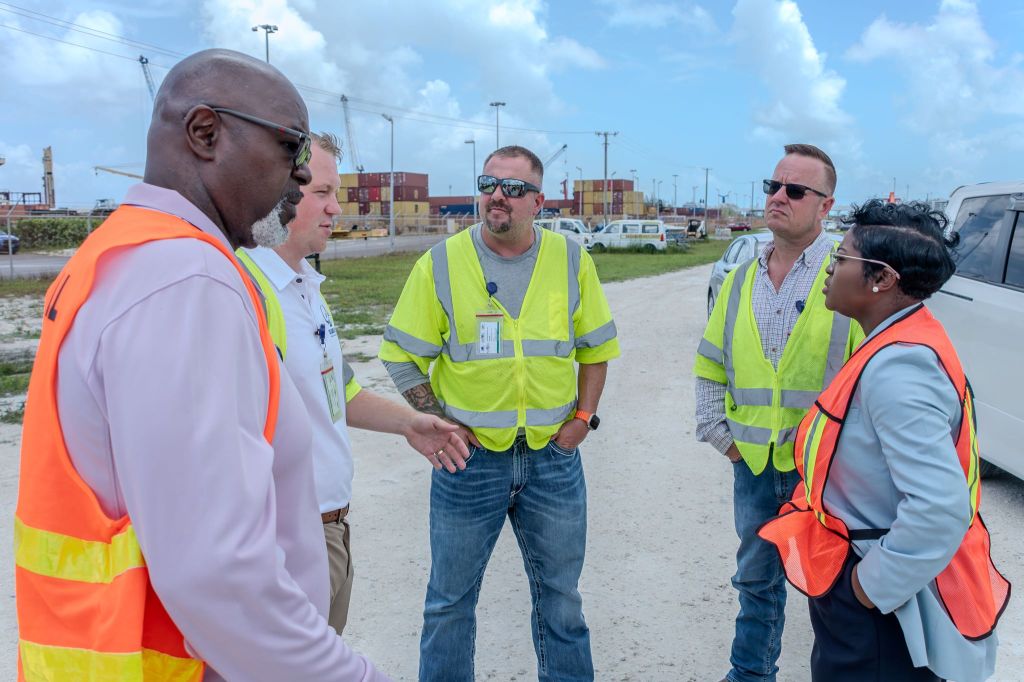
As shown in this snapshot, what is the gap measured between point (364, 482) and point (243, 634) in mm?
4728

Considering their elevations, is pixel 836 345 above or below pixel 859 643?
above

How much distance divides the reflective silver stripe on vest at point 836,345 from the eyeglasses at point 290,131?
230cm

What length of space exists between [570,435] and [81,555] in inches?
83.4

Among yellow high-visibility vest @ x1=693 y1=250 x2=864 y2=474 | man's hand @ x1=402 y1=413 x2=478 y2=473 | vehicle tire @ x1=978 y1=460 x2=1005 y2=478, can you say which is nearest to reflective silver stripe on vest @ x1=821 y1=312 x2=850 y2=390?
yellow high-visibility vest @ x1=693 y1=250 x2=864 y2=474

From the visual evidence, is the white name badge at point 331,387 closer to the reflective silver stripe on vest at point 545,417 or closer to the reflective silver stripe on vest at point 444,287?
the reflective silver stripe on vest at point 444,287

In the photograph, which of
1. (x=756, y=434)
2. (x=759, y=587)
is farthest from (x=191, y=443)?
(x=759, y=587)

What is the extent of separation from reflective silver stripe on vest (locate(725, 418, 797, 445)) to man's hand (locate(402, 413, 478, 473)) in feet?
3.67

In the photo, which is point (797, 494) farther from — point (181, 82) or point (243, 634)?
point (181, 82)

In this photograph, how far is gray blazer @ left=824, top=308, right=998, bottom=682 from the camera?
206 centimetres

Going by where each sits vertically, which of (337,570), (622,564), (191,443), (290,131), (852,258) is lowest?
(622,564)

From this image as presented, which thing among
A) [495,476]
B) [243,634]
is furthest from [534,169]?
[243,634]

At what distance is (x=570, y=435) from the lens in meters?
3.13

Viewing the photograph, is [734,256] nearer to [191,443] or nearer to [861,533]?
[861,533]

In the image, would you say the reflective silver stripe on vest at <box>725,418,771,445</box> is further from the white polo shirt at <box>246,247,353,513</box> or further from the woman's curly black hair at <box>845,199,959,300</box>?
the white polo shirt at <box>246,247,353,513</box>
